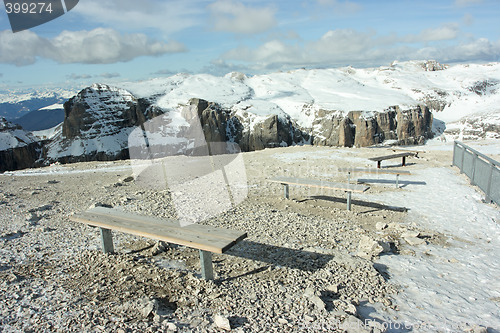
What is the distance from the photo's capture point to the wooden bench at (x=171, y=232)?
15.1ft

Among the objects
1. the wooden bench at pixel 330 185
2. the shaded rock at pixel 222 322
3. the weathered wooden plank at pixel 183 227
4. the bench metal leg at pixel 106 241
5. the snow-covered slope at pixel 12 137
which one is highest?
the weathered wooden plank at pixel 183 227

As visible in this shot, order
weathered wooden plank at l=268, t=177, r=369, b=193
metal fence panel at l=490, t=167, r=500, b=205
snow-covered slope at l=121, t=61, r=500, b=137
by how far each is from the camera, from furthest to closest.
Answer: snow-covered slope at l=121, t=61, r=500, b=137 → metal fence panel at l=490, t=167, r=500, b=205 → weathered wooden plank at l=268, t=177, r=369, b=193

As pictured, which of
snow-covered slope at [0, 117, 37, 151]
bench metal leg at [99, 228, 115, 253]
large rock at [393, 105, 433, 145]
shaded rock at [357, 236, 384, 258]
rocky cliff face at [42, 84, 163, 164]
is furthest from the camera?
large rock at [393, 105, 433, 145]

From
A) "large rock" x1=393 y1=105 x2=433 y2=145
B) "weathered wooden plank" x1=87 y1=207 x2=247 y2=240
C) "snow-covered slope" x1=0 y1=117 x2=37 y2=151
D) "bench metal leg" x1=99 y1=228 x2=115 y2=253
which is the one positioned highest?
"weathered wooden plank" x1=87 y1=207 x2=247 y2=240

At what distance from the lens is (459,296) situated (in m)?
4.88

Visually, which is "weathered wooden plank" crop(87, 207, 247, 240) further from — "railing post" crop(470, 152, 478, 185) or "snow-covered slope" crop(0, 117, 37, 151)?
"snow-covered slope" crop(0, 117, 37, 151)

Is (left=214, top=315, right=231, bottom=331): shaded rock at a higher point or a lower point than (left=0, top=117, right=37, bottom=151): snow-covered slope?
higher

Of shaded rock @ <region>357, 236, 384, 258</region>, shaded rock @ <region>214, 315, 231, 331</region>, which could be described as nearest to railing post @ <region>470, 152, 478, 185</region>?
shaded rock @ <region>357, 236, 384, 258</region>

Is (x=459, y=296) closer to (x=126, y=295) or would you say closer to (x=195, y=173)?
(x=126, y=295)

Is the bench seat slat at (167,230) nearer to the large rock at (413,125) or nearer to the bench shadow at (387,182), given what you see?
the bench shadow at (387,182)

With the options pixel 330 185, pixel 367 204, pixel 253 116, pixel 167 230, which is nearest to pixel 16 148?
pixel 253 116

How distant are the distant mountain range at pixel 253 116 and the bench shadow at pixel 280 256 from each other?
200 feet

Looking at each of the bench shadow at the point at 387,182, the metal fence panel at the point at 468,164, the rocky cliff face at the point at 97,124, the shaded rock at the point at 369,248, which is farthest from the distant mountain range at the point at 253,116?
the shaded rock at the point at 369,248

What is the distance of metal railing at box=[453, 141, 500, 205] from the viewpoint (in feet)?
31.6
